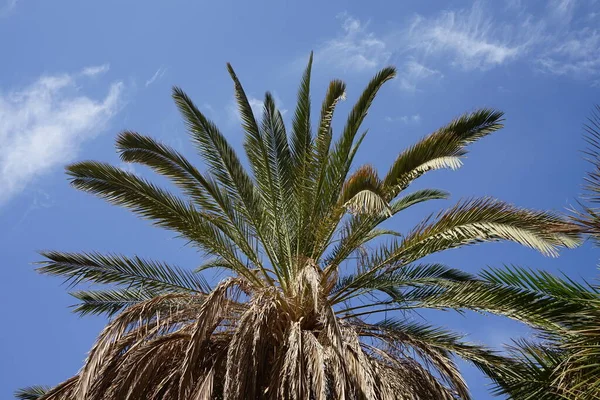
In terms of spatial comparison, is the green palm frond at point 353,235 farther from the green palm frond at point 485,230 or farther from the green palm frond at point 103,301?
the green palm frond at point 103,301

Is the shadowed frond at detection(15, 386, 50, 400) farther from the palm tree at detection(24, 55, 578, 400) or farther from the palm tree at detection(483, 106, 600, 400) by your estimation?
the palm tree at detection(483, 106, 600, 400)

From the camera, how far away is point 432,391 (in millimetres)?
8875

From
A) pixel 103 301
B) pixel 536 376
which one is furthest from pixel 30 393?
pixel 536 376

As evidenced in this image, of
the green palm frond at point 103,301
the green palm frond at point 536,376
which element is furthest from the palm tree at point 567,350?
the green palm frond at point 103,301

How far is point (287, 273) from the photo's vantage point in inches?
394

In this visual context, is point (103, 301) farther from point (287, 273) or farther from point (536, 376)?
point (536, 376)

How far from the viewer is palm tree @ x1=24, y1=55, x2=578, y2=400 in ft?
27.0

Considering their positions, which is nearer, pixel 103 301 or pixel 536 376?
pixel 536 376

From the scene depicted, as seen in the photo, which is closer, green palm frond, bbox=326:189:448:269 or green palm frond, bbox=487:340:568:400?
green palm frond, bbox=487:340:568:400

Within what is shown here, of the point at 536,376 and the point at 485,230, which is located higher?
the point at 485,230

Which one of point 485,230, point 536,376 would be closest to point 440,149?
point 485,230

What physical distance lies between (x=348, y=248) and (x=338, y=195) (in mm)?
824

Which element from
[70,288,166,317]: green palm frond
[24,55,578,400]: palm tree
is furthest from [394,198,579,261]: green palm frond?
[70,288,166,317]: green palm frond

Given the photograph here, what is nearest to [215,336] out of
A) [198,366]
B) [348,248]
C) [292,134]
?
[198,366]
